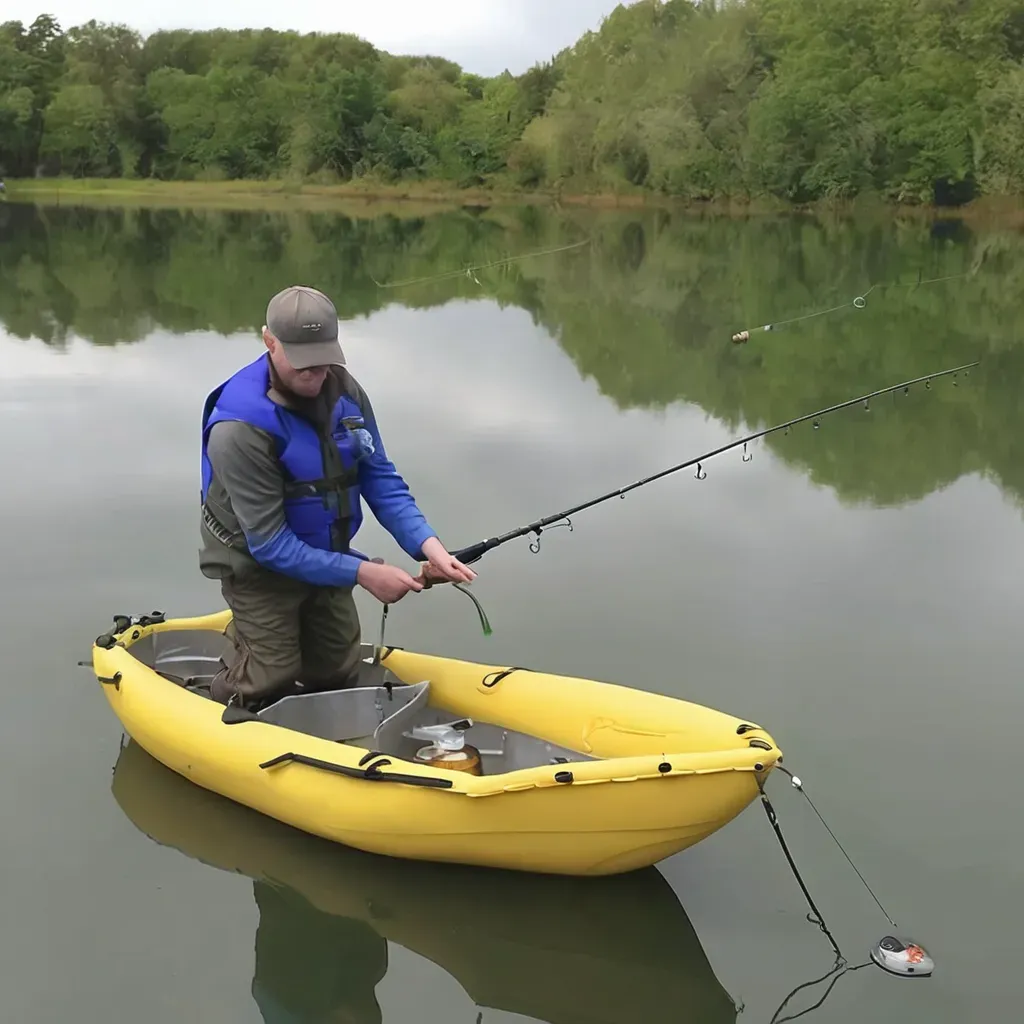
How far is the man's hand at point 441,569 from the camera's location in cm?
381

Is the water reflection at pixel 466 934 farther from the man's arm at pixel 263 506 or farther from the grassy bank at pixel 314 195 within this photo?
the grassy bank at pixel 314 195

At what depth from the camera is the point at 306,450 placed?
378 centimetres

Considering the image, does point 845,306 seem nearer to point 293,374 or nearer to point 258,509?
point 293,374

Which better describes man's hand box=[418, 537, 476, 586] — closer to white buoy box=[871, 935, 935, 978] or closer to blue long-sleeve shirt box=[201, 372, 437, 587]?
blue long-sleeve shirt box=[201, 372, 437, 587]

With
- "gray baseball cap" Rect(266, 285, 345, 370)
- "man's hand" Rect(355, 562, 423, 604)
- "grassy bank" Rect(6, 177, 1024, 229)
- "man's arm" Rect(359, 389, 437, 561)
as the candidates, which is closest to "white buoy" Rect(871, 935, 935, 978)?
"man's hand" Rect(355, 562, 423, 604)

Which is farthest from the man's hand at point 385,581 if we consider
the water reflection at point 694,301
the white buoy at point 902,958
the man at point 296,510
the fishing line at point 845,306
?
the fishing line at point 845,306

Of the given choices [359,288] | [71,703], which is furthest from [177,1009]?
[359,288]

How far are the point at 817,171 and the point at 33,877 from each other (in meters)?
39.9

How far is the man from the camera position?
365 centimetres

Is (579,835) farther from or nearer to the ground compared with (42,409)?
nearer to the ground

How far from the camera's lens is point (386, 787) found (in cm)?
353

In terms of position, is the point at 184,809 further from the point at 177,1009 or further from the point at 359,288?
the point at 359,288

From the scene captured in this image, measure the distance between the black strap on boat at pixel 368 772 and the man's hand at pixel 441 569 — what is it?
2.03ft

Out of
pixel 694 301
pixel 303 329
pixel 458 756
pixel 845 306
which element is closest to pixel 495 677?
pixel 458 756
